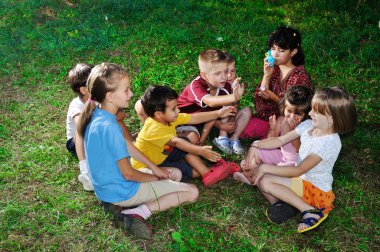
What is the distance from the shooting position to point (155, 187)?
3.60m

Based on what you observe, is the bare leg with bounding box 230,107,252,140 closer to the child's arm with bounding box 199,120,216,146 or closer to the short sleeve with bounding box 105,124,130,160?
the child's arm with bounding box 199,120,216,146

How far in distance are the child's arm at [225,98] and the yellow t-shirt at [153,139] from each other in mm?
533

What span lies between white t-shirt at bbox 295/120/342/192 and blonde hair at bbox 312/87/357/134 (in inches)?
4.3

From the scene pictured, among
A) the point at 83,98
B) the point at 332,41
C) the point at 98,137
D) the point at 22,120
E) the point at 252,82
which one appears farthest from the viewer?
the point at 332,41

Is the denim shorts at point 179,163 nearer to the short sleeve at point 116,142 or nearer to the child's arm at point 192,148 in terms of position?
the child's arm at point 192,148

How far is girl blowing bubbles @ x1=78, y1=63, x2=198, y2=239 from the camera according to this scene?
328 cm

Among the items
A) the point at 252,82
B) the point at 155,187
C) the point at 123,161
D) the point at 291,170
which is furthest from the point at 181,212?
the point at 252,82

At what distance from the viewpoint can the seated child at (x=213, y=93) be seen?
Answer: 4366 mm

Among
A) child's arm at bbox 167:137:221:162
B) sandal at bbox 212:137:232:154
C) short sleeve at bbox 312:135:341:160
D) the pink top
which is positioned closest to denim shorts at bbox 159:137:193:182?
child's arm at bbox 167:137:221:162

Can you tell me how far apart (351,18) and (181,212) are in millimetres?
5027

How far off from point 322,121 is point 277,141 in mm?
676

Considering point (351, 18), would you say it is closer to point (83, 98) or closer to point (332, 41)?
point (332, 41)

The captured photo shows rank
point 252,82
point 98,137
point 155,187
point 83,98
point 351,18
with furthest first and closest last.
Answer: point 351,18
point 252,82
point 83,98
point 155,187
point 98,137

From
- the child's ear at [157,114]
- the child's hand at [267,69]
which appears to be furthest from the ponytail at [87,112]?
the child's hand at [267,69]
